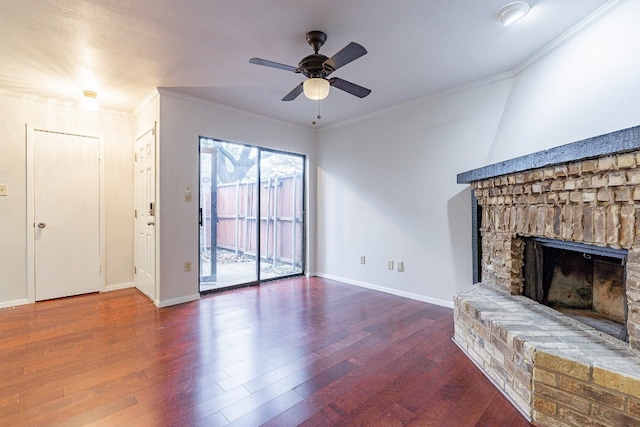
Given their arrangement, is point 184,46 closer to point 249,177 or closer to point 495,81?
point 249,177

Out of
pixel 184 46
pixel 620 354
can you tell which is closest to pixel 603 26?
pixel 620 354

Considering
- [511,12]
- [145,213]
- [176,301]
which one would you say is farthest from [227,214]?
[511,12]

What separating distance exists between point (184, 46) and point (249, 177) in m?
2.13

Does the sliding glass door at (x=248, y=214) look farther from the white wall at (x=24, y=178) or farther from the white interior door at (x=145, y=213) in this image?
the white wall at (x=24, y=178)

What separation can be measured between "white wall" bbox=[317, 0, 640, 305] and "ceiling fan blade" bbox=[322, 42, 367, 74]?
156 centimetres

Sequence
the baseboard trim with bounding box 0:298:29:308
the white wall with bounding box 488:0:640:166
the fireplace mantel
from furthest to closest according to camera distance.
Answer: the baseboard trim with bounding box 0:298:29:308 < the white wall with bounding box 488:0:640:166 < the fireplace mantel

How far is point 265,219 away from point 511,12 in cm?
372

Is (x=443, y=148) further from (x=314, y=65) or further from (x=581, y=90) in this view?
(x=314, y=65)

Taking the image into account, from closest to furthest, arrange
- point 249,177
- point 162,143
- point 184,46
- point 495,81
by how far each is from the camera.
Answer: point 184,46 < point 495,81 < point 162,143 < point 249,177

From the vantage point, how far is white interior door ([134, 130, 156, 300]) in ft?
11.7

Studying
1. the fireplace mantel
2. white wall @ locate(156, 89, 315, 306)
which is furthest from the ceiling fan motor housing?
white wall @ locate(156, 89, 315, 306)

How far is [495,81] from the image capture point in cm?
301

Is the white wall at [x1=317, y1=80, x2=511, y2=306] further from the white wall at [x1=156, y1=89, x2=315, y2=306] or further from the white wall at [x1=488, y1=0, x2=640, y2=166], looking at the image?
the white wall at [x1=156, y1=89, x2=315, y2=306]

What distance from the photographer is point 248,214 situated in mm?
4449
